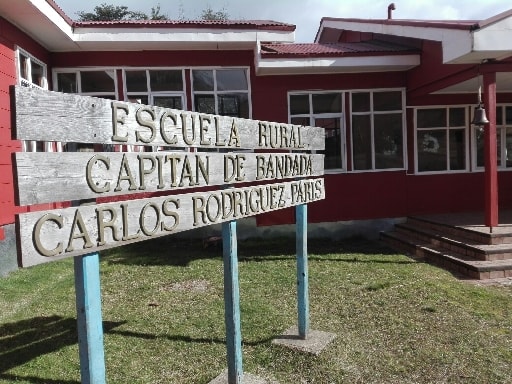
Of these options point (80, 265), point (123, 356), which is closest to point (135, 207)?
point (80, 265)

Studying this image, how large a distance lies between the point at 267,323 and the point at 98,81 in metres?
7.04

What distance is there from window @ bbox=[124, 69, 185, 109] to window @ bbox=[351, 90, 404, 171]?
3.85 m

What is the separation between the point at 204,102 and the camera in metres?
9.66

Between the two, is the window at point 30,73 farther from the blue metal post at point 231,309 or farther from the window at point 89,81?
the blue metal post at point 231,309

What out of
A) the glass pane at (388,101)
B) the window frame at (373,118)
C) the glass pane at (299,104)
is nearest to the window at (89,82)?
the glass pane at (299,104)

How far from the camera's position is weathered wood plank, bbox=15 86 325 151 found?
1704 millimetres

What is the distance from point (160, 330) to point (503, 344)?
10.6ft

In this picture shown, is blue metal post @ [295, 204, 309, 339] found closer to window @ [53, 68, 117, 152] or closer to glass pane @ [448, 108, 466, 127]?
window @ [53, 68, 117, 152]

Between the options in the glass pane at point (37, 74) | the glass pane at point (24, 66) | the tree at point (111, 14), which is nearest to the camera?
the glass pane at point (24, 66)

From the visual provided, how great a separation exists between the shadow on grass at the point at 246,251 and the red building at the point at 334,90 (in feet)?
2.30

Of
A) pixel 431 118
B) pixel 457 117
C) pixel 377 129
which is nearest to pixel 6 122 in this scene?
pixel 377 129

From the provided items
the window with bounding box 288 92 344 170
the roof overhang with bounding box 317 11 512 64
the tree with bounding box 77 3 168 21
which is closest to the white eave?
the window with bounding box 288 92 344 170

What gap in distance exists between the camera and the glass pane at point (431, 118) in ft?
33.0

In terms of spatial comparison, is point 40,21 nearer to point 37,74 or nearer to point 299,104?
point 37,74
